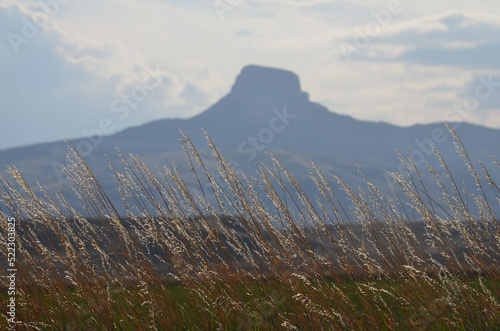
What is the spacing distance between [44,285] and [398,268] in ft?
8.16

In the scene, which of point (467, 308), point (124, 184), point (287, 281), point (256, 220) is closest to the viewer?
point (467, 308)

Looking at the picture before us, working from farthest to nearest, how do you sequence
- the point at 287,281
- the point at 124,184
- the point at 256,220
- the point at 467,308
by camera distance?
the point at 124,184 → the point at 256,220 → the point at 287,281 → the point at 467,308

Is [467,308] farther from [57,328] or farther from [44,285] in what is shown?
[44,285]

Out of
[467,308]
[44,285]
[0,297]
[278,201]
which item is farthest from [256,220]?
[0,297]

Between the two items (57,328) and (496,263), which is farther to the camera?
(496,263)

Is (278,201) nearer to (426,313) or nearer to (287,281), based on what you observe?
(287,281)

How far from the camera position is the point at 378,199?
3.47 m

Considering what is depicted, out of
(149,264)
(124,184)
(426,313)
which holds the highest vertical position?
(124,184)

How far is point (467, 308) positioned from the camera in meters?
2.54

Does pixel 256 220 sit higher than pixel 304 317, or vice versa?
pixel 256 220

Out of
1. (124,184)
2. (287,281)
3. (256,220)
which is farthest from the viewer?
(124,184)

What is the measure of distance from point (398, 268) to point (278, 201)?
39.4 inches

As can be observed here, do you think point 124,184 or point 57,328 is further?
point 124,184

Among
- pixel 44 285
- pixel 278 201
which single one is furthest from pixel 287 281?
pixel 44 285
